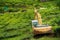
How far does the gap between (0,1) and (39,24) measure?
1200cm

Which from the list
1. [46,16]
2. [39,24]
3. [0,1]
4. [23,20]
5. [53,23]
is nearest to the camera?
[39,24]

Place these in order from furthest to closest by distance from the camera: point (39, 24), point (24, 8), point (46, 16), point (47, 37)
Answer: point (24, 8) → point (46, 16) → point (39, 24) → point (47, 37)

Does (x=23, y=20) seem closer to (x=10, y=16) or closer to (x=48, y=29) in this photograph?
(x=10, y=16)

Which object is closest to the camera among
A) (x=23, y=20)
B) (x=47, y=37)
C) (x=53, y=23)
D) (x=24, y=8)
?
(x=47, y=37)

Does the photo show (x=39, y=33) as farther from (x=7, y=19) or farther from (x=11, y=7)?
(x=11, y=7)

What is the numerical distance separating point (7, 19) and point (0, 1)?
7826 mm

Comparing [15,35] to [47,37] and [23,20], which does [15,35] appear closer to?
[47,37]

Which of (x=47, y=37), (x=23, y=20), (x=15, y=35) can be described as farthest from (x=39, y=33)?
(x=23, y=20)

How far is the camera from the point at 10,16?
21.8m

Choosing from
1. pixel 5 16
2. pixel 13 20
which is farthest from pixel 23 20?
pixel 5 16

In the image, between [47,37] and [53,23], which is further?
[53,23]

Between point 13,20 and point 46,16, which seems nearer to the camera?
point 13,20

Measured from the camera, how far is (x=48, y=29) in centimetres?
1612

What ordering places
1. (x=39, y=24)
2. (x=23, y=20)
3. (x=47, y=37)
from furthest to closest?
(x=23, y=20) < (x=39, y=24) < (x=47, y=37)
